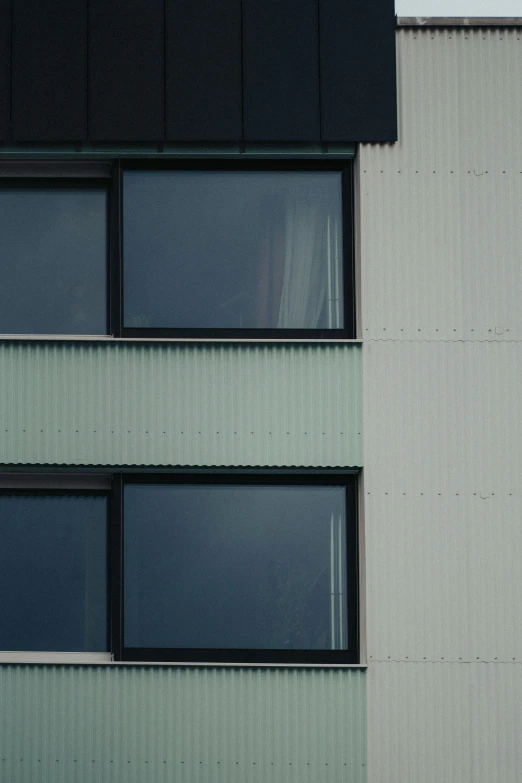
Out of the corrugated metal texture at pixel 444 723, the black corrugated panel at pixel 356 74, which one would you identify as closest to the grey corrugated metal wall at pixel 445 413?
the corrugated metal texture at pixel 444 723

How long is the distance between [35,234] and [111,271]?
0.85m

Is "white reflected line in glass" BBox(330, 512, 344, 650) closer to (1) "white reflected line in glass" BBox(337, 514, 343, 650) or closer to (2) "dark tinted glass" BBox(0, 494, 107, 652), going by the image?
(1) "white reflected line in glass" BBox(337, 514, 343, 650)

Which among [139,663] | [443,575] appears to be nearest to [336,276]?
[443,575]

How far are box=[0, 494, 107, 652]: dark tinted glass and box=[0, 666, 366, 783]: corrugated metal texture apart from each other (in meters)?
0.35

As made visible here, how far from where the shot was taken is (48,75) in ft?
29.9

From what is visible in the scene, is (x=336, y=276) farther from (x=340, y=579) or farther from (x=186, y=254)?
(x=340, y=579)

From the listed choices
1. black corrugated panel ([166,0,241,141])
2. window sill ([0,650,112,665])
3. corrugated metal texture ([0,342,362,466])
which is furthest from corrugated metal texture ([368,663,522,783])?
black corrugated panel ([166,0,241,141])

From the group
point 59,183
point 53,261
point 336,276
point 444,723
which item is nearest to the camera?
point 444,723

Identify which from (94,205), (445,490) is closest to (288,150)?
(94,205)

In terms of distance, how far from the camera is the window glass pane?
29.8 ft

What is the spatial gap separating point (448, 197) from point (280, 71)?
194cm

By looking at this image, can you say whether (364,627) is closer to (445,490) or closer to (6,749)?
(445,490)

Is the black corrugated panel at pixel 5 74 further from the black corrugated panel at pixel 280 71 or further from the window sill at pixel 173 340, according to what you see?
the black corrugated panel at pixel 280 71

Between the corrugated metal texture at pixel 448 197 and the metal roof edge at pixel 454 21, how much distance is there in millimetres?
70
